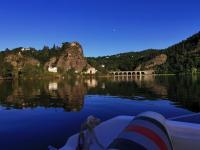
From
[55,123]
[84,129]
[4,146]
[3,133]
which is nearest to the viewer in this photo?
[84,129]

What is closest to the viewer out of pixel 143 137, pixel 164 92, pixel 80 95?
pixel 143 137

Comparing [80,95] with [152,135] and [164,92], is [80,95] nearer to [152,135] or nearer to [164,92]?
[164,92]

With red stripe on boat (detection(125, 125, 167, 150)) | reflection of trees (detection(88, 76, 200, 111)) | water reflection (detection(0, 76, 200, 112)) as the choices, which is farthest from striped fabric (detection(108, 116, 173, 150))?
reflection of trees (detection(88, 76, 200, 111))

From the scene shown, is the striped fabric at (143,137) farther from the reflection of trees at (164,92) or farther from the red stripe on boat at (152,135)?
the reflection of trees at (164,92)

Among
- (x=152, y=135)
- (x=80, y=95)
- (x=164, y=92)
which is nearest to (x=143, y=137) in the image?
(x=152, y=135)

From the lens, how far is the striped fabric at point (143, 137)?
15.3ft

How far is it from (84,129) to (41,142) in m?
10.3

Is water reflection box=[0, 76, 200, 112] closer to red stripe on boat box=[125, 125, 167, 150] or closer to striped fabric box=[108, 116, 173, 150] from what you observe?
striped fabric box=[108, 116, 173, 150]

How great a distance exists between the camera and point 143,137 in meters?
4.76

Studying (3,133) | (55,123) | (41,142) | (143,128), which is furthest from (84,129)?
(55,123)

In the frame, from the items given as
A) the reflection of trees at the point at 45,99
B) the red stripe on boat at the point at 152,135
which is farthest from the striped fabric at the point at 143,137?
the reflection of trees at the point at 45,99

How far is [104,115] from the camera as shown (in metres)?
29.7

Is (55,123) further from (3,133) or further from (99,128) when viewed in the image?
(99,128)

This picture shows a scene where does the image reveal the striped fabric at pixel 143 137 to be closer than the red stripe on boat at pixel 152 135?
Yes
